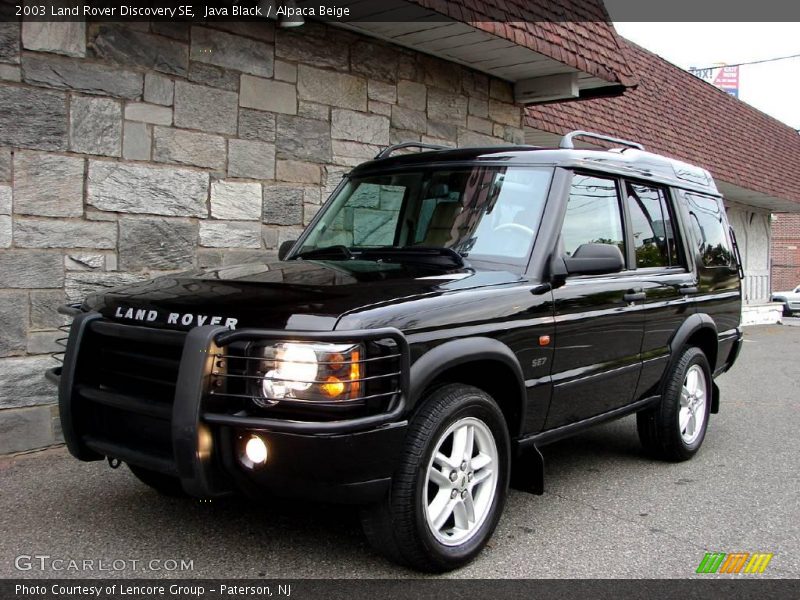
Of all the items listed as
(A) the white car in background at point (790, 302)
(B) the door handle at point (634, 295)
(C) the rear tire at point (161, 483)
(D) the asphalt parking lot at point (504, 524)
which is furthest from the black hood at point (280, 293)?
(A) the white car in background at point (790, 302)

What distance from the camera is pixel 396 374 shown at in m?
3.21

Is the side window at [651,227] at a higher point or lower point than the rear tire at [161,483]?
higher

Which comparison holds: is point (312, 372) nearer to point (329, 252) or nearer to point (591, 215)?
point (329, 252)

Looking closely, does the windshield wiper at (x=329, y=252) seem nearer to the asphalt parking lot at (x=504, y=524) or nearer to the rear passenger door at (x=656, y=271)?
the asphalt parking lot at (x=504, y=524)

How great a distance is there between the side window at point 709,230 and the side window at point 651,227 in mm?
414

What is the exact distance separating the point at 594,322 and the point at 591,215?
638 mm

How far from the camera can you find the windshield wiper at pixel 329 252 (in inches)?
182

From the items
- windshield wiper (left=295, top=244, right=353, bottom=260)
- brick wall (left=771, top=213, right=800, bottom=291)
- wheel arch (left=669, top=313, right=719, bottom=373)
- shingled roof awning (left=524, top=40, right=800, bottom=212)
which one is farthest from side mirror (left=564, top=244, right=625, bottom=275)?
brick wall (left=771, top=213, right=800, bottom=291)

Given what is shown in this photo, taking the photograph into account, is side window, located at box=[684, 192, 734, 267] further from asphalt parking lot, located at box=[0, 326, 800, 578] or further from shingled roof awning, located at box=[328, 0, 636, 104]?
shingled roof awning, located at box=[328, 0, 636, 104]

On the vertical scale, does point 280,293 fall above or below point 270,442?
above

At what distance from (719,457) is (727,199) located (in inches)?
631

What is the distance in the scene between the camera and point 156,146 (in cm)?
631

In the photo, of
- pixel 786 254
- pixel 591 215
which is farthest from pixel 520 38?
pixel 786 254

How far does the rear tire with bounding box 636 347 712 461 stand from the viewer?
5.46 metres
